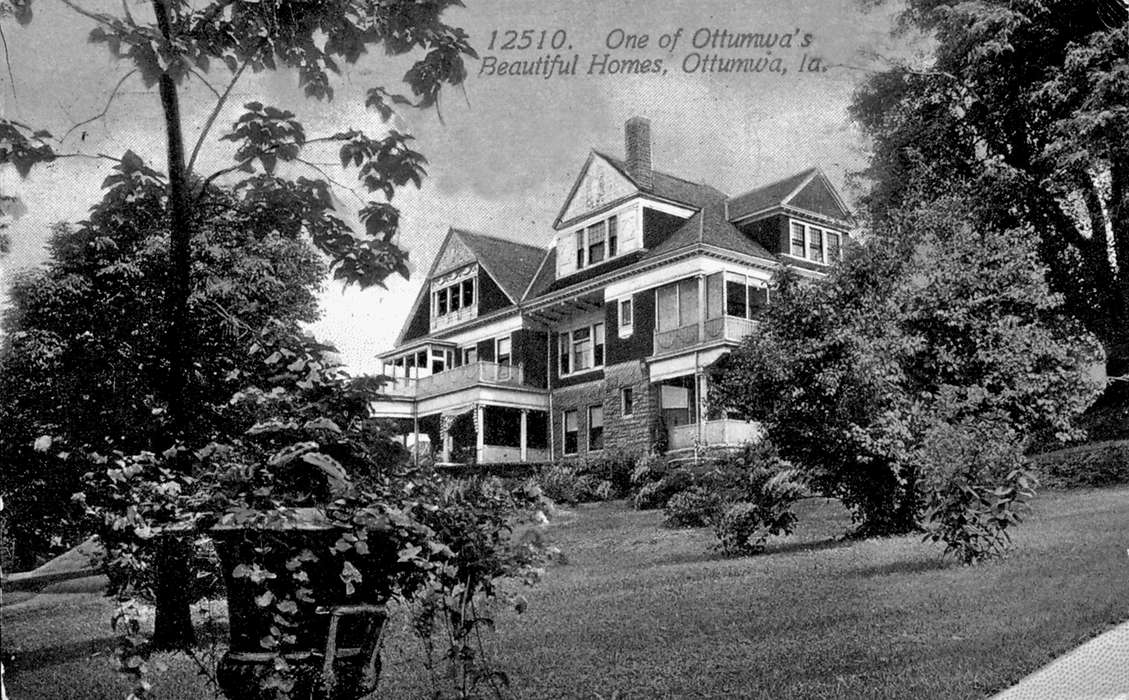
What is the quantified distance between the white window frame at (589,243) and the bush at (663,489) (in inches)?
45.1

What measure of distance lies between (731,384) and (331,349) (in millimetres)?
3578

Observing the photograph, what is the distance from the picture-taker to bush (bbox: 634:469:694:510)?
471 cm

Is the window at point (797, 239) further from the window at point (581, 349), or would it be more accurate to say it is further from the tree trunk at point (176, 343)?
the tree trunk at point (176, 343)

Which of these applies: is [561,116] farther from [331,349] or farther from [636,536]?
[636,536]

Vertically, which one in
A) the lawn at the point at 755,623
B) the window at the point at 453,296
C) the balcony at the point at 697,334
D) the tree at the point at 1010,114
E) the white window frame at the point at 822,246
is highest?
the tree at the point at 1010,114

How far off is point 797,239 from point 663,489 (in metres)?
1.61

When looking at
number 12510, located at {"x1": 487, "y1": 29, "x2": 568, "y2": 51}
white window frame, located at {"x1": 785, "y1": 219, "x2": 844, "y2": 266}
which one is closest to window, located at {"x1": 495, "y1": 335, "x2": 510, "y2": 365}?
number 12510, located at {"x1": 487, "y1": 29, "x2": 568, "y2": 51}

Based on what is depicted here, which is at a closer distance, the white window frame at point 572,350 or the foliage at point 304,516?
the foliage at point 304,516

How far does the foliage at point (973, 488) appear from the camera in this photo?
4.98 meters

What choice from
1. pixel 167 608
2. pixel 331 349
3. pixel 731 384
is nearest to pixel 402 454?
pixel 331 349

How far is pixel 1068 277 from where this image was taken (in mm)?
6957

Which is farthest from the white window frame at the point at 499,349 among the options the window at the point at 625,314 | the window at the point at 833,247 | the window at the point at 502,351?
the window at the point at 833,247

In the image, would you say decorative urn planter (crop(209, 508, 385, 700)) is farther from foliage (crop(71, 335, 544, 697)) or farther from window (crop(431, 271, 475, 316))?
window (crop(431, 271, 475, 316))

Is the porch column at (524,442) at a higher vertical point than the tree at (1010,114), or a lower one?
lower
